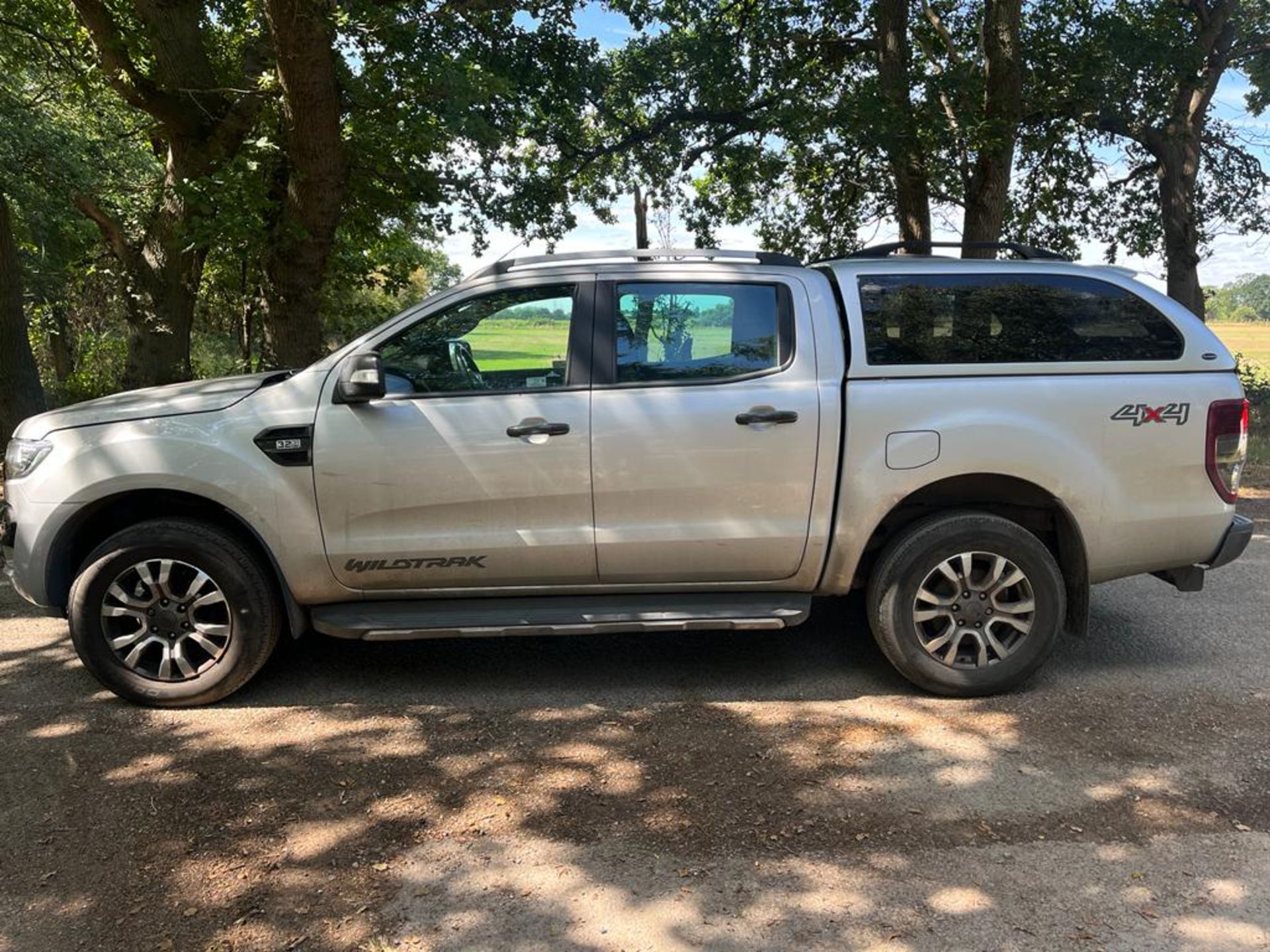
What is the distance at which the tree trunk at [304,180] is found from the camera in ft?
26.0

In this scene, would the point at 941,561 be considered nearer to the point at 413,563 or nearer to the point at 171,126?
the point at 413,563

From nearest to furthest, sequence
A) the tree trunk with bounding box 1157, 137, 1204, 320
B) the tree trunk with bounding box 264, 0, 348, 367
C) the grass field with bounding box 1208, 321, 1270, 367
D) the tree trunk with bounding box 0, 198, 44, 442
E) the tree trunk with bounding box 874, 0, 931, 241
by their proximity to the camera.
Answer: the tree trunk with bounding box 264, 0, 348, 367
the tree trunk with bounding box 0, 198, 44, 442
the tree trunk with bounding box 874, 0, 931, 241
the tree trunk with bounding box 1157, 137, 1204, 320
the grass field with bounding box 1208, 321, 1270, 367

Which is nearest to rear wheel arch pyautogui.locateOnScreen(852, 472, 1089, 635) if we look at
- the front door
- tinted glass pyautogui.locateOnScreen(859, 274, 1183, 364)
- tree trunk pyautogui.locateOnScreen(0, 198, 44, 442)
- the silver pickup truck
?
the silver pickup truck

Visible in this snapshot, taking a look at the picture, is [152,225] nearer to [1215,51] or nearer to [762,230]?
[762,230]

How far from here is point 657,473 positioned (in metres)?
4.06

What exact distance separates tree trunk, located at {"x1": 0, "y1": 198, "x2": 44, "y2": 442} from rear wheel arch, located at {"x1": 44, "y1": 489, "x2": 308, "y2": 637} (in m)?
6.76

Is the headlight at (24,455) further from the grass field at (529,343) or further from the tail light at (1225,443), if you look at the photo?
the tail light at (1225,443)

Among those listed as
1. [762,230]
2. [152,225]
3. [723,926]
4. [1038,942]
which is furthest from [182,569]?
[762,230]

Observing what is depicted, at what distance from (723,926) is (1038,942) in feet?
2.80

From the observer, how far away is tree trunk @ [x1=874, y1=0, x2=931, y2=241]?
1127 centimetres

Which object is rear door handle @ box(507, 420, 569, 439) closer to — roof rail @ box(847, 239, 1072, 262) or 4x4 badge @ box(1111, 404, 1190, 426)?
roof rail @ box(847, 239, 1072, 262)

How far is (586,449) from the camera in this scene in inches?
159

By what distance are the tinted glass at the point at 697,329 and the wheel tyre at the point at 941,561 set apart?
1.05 m

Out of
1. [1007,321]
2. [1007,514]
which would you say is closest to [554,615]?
[1007,514]
